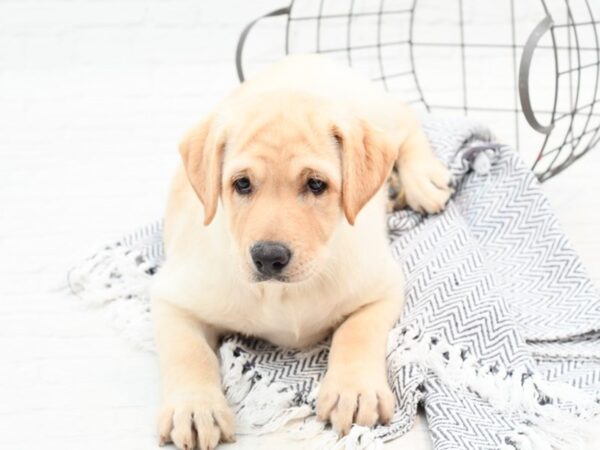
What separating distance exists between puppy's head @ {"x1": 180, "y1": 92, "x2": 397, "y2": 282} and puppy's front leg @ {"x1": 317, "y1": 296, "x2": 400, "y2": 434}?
9.8 inches

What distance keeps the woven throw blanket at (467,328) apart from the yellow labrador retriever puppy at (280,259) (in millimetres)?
70

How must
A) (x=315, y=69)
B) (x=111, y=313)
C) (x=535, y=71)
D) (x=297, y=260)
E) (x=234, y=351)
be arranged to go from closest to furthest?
(x=297, y=260) < (x=234, y=351) < (x=111, y=313) < (x=315, y=69) < (x=535, y=71)

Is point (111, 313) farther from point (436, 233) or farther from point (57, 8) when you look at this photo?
point (57, 8)

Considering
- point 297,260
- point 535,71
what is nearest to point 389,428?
point 297,260

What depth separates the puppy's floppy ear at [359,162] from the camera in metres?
2.44

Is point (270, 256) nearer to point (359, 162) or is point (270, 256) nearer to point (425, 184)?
point (359, 162)

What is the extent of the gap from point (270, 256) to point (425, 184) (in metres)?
1.16

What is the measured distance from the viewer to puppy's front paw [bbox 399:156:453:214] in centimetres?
A: 330

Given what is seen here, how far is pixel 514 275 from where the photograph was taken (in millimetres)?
3090

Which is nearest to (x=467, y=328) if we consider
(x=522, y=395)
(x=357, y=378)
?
(x=522, y=395)

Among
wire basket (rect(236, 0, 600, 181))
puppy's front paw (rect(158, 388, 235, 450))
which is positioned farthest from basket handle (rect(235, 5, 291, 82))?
puppy's front paw (rect(158, 388, 235, 450))

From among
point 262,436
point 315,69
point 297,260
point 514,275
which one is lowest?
point 262,436

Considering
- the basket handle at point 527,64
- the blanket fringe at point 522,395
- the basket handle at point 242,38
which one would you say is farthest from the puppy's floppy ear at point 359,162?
the basket handle at point 242,38

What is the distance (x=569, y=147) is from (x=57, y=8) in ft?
7.88
